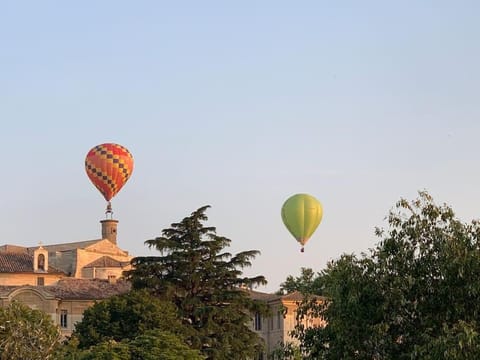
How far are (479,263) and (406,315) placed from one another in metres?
1.97

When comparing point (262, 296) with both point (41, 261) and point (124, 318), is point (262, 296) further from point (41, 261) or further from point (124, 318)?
point (124, 318)

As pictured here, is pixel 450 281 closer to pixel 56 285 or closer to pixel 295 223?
pixel 295 223

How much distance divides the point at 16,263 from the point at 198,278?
38.6m

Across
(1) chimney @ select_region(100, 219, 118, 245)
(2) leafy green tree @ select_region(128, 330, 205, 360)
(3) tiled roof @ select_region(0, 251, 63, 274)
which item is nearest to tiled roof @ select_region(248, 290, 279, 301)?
(3) tiled roof @ select_region(0, 251, 63, 274)

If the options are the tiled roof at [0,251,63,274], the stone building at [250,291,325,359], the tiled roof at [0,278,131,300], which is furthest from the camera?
the tiled roof at [0,251,63,274]

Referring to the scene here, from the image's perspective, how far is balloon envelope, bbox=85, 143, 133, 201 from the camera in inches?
3243

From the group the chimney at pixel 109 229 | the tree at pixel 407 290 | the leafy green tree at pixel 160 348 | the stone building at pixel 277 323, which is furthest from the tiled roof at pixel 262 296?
the tree at pixel 407 290

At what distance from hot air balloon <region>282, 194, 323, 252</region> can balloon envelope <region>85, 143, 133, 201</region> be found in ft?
56.3

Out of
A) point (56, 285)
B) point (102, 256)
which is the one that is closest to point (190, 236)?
point (56, 285)

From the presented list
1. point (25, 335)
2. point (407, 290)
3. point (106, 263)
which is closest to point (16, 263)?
point (106, 263)

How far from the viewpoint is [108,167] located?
82500 mm

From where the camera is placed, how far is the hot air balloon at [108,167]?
82.4m

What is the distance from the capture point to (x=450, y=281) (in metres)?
22.1

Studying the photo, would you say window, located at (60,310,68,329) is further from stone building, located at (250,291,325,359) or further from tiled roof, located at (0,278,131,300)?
stone building, located at (250,291,325,359)
